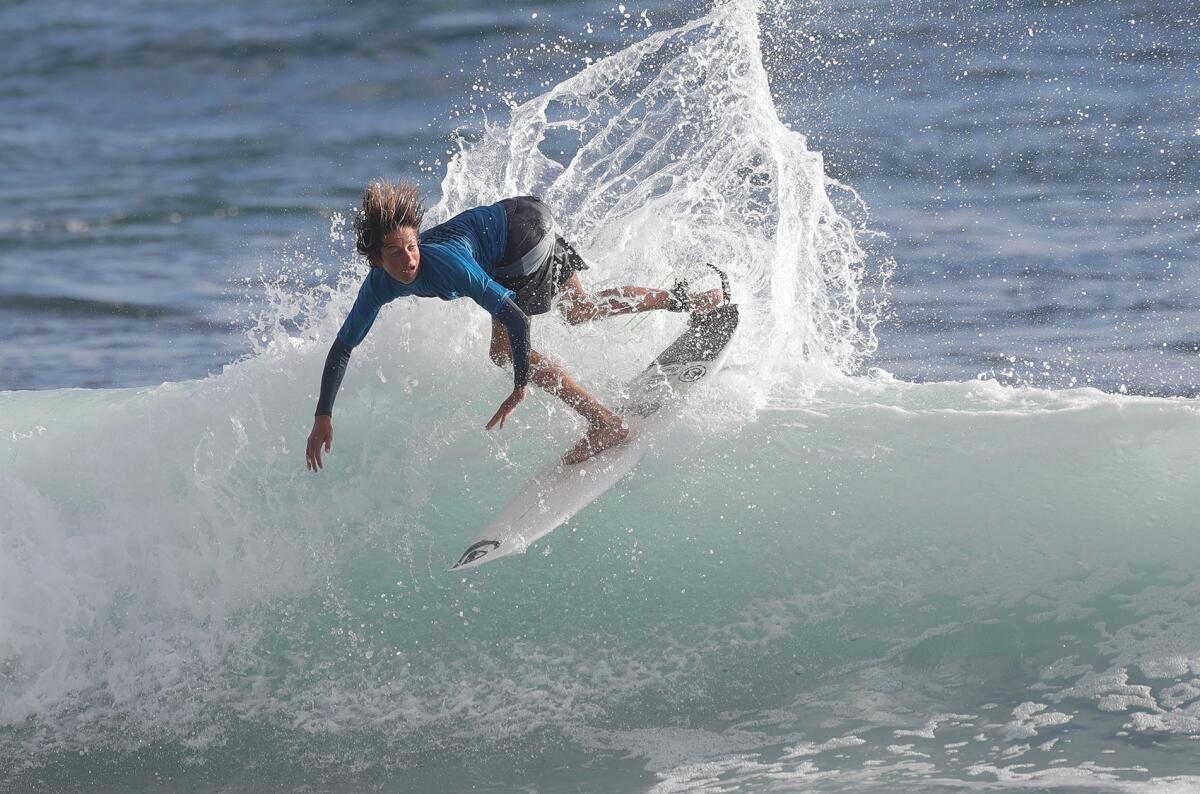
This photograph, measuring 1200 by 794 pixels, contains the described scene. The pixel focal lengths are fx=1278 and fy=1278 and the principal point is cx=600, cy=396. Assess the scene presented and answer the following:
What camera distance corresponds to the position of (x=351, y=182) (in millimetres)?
16312

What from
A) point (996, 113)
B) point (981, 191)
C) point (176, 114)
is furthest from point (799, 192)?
point (176, 114)

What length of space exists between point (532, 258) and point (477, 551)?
1.33 metres

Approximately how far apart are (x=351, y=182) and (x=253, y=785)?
12.3 metres

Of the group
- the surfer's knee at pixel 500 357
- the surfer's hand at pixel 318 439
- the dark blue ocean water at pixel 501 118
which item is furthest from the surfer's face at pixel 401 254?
the dark blue ocean water at pixel 501 118

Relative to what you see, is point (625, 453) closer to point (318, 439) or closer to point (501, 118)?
point (318, 439)

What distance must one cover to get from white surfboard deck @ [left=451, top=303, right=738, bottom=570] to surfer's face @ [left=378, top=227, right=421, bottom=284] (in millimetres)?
1202

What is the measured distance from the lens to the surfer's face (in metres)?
4.95

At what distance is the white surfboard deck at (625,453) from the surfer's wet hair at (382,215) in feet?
4.31

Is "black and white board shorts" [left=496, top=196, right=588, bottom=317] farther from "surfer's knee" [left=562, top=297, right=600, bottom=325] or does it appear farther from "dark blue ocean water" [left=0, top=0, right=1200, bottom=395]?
"dark blue ocean water" [left=0, top=0, right=1200, bottom=395]

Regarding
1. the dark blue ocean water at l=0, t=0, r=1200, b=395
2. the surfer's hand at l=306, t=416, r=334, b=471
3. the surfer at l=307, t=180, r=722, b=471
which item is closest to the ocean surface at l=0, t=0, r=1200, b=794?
the surfer at l=307, t=180, r=722, b=471

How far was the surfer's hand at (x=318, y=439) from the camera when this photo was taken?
5094mm

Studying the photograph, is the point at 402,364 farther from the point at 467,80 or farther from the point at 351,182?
the point at 467,80

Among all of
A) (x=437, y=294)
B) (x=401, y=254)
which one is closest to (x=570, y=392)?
(x=437, y=294)

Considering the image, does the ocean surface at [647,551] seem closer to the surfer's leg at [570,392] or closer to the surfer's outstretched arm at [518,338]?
the surfer's leg at [570,392]
